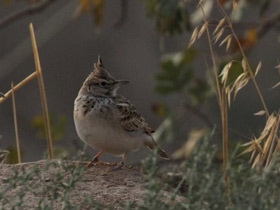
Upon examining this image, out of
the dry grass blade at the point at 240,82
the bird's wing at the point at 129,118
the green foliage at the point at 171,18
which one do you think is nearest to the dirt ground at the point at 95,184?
the bird's wing at the point at 129,118

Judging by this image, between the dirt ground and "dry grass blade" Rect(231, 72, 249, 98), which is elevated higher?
"dry grass blade" Rect(231, 72, 249, 98)

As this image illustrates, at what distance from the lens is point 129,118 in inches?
291

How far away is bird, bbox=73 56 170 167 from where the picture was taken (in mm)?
7086

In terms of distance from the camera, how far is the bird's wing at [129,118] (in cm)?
732

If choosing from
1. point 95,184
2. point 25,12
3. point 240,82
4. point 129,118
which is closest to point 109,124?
point 129,118

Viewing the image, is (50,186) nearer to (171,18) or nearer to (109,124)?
(109,124)

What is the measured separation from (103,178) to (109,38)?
30.0ft

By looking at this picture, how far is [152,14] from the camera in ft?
26.1

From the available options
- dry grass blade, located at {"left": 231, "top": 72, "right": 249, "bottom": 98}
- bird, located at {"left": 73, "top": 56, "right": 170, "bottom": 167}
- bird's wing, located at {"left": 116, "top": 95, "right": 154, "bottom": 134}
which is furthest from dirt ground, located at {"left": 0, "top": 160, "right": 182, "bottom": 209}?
dry grass blade, located at {"left": 231, "top": 72, "right": 249, "bottom": 98}

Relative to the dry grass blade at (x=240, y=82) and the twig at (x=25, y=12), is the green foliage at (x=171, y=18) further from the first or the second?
the dry grass blade at (x=240, y=82)

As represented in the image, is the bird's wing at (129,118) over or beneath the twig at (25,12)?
beneath

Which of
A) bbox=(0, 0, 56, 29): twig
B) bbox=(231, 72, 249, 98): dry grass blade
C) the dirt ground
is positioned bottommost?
the dirt ground

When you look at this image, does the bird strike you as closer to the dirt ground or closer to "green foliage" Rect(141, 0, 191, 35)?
the dirt ground

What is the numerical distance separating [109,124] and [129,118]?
9.6 inches
